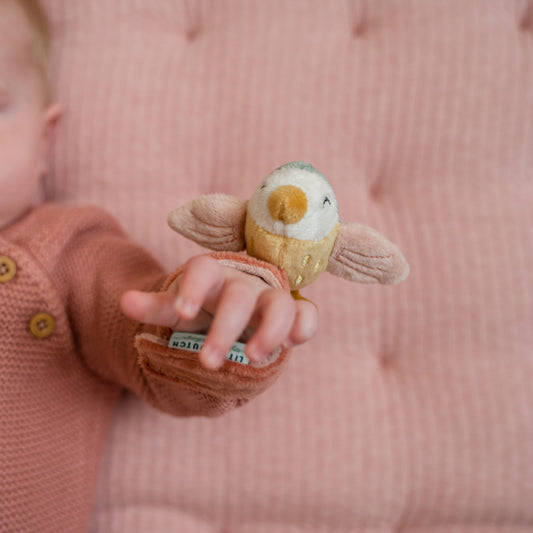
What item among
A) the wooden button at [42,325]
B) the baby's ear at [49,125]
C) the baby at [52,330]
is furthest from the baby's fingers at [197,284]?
the baby's ear at [49,125]

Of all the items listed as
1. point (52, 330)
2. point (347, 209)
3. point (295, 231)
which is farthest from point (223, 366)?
point (347, 209)

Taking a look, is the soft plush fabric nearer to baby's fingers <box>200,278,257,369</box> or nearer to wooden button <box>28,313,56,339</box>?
wooden button <box>28,313,56,339</box>

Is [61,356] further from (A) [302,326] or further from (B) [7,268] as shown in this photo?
(A) [302,326]

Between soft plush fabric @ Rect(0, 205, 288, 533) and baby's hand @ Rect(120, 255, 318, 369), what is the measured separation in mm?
154

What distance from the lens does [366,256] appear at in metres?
0.47

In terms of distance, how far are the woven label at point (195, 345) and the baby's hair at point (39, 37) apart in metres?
0.51

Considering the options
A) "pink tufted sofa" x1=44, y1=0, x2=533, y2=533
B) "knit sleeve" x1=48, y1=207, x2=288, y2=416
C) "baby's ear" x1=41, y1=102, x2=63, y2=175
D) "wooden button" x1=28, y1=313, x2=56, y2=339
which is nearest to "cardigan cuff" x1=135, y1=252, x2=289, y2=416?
"knit sleeve" x1=48, y1=207, x2=288, y2=416

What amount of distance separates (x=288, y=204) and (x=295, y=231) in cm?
3

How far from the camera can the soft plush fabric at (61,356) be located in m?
0.58

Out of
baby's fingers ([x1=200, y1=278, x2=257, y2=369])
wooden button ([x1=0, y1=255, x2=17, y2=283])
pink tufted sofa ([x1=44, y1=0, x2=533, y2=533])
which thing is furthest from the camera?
pink tufted sofa ([x1=44, y1=0, x2=533, y2=533])

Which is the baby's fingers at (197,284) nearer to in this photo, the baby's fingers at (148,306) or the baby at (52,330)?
the baby's fingers at (148,306)

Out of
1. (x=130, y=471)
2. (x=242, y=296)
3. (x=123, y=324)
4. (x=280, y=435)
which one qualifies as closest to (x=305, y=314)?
(x=242, y=296)

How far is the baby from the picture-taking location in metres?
0.58

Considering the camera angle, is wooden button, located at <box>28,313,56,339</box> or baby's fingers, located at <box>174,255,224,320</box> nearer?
baby's fingers, located at <box>174,255,224,320</box>
